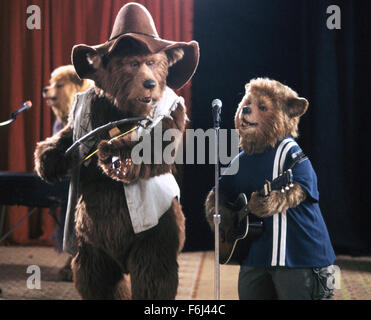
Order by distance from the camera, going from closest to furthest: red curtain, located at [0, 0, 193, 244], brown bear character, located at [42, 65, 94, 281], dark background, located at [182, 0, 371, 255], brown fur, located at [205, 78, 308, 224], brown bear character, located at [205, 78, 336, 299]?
brown bear character, located at [205, 78, 336, 299] → brown fur, located at [205, 78, 308, 224] → brown bear character, located at [42, 65, 94, 281] → dark background, located at [182, 0, 371, 255] → red curtain, located at [0, 0, 193, 244]

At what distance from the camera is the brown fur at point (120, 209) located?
6.92ft

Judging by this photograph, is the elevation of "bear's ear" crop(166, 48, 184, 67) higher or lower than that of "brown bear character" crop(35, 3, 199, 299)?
higher

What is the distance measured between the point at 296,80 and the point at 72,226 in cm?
202

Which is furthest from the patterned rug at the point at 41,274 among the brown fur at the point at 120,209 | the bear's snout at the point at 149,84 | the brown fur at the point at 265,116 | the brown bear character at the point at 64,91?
the bear's snout at the point at 149,84

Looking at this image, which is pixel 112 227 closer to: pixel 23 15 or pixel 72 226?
pixel 72 226

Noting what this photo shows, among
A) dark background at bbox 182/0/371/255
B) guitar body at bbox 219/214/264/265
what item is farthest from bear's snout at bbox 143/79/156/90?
dark background at bbox 182/0/371/255

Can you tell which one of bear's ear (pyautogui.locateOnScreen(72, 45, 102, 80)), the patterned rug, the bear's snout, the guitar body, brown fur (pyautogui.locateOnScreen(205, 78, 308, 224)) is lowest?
the patterned rug

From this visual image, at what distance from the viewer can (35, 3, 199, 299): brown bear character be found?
83.0 inches

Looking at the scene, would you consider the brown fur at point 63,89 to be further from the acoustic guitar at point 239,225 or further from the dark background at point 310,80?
the acoustic guitar at point 239,225

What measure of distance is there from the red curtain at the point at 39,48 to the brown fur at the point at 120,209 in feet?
5.31

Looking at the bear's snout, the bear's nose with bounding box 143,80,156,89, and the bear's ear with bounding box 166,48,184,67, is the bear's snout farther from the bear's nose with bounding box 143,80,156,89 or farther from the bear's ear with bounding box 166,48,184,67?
the bear's ear with bounding box 166,48,184,67

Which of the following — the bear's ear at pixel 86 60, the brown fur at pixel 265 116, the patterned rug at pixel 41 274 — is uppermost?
the bear's ear at pixel 86 60

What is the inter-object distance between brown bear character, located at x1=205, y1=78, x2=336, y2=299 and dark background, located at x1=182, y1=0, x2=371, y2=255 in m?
Answer: 1.40
